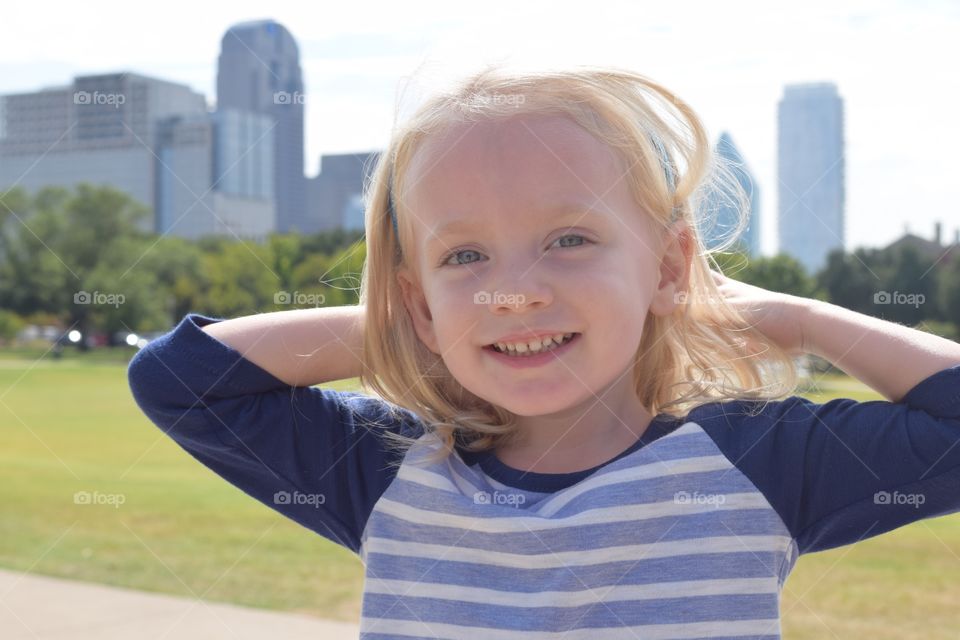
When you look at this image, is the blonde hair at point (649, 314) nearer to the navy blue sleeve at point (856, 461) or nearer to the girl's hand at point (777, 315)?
the girl's hand at point (777, 315)

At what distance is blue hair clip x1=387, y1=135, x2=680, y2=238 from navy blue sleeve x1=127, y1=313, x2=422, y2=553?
0.98ft

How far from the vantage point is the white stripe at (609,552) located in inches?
51.1

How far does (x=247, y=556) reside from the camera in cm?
562

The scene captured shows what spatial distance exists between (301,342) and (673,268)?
594 millimetres

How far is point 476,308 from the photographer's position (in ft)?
4.45

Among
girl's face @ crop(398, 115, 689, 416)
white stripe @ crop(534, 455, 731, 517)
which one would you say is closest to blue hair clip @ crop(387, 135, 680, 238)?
girl's face @ crop(398, 115, 689, 416)

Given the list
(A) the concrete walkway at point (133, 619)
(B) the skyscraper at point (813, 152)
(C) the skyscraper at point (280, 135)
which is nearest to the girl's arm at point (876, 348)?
(A) the concrete walkway at point (133, 619)

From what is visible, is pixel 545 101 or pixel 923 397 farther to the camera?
pixel 545 101

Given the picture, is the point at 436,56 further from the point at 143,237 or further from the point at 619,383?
the point at 143,237

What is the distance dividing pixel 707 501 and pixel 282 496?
2.07 ft

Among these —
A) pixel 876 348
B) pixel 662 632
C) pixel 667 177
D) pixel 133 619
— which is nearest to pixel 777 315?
pixel 876 348

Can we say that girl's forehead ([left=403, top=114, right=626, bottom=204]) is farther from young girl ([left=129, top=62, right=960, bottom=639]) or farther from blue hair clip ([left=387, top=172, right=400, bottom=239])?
blue hair clip ([left=387, top=172, right=400, bottom=239])

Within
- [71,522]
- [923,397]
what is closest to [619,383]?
[923,397]

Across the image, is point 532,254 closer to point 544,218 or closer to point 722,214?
point 544,218
